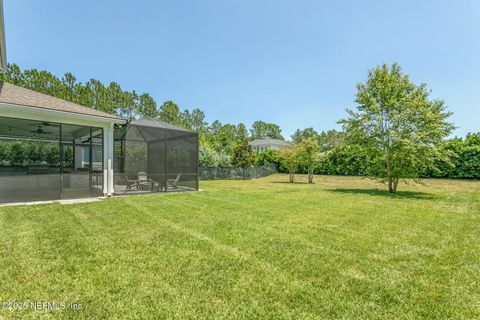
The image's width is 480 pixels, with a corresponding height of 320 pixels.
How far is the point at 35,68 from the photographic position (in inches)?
757

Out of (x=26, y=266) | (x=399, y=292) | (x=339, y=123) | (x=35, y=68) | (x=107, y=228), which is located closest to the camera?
(x=399, y=292)

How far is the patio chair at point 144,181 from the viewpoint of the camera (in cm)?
1007

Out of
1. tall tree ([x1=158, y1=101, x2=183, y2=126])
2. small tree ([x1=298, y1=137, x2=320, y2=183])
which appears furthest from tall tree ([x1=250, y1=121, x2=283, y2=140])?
small tree ([x1=298, y1=137, x2=320, y2=183])

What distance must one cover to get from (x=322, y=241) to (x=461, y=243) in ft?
7.65

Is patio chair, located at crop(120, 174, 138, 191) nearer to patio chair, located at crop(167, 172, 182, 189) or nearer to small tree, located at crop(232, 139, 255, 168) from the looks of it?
patio chair, located at crop(167, 172, 182, 189)

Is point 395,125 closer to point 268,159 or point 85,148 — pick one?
point 268,159

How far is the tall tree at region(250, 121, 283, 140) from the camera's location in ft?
214

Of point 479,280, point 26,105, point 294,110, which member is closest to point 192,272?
point 479,280

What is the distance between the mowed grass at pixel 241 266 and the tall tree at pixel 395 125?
542cm

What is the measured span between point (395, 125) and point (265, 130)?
55020 mm

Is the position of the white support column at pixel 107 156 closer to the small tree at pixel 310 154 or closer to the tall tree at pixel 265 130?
the small tree at pixel 310 154

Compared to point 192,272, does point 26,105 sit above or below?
above

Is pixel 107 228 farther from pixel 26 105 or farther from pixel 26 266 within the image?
pixel 26 105

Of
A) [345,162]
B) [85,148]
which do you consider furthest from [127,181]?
[345,162]
